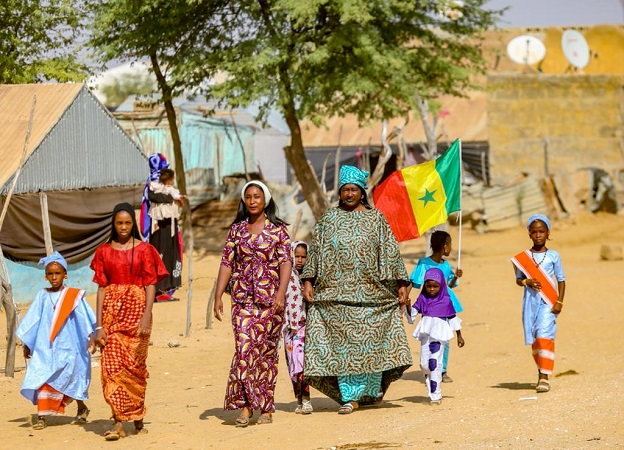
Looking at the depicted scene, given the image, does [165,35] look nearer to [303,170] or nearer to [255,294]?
[303,170]

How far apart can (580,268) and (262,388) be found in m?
13.5

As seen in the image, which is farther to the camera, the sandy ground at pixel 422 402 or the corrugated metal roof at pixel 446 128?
the corrugated metal roof at pixel 446 128

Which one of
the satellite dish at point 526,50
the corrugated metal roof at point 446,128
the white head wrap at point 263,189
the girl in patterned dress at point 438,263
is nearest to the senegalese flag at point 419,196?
the girl in patterned dress at point 438,263

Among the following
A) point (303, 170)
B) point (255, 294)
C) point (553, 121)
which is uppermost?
point (553, 121)

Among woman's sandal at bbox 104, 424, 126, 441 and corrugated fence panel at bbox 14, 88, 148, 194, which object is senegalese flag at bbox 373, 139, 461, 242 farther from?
corrugated fence panel at bbox 14, 88, 148, 194

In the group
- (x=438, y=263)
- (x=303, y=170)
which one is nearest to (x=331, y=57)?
(x=303, y=170)

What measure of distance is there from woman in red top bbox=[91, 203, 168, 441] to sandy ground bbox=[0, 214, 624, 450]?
29 centimetres

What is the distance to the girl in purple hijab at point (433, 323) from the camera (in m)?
8.54

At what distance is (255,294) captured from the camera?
7715mm

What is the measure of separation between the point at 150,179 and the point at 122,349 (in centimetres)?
830

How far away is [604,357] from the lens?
1150 centimetres

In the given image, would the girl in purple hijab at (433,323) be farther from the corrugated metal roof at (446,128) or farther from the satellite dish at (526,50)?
the satellite dish at (526,50)

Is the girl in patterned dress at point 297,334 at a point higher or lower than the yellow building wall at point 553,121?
lower

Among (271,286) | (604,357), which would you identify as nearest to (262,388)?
(271,286)
